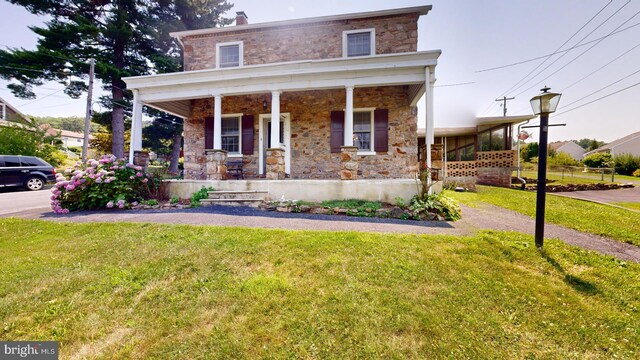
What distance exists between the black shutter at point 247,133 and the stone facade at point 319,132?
0.53 feet

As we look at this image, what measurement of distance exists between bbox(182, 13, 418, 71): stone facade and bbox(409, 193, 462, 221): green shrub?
18.2 feet

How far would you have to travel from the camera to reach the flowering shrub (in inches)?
225

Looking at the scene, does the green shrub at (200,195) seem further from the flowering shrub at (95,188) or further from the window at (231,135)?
the window at (231,135)

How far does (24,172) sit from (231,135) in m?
9.63

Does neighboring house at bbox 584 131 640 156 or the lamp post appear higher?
neighboring house at bbox 584 131 640 156

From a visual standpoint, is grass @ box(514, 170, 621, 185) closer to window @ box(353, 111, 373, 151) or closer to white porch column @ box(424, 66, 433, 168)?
white porch column @ box(424, 66, 433, 168)

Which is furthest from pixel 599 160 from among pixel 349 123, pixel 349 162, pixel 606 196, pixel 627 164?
pixel 349 162

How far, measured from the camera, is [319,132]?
8.67 meters

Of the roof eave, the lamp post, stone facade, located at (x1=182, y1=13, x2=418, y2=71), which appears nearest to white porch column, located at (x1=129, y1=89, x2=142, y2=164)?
stone facade, located at (x1=182, y1=13, x2=418, y2=71)

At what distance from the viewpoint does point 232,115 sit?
30.0ft

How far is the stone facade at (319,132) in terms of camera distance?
27.1ft

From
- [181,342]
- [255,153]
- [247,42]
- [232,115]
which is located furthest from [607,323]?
[247,42]

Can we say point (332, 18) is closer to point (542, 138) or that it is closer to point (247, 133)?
point (247, 133)

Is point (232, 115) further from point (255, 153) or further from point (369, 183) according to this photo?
point (369, 183)
